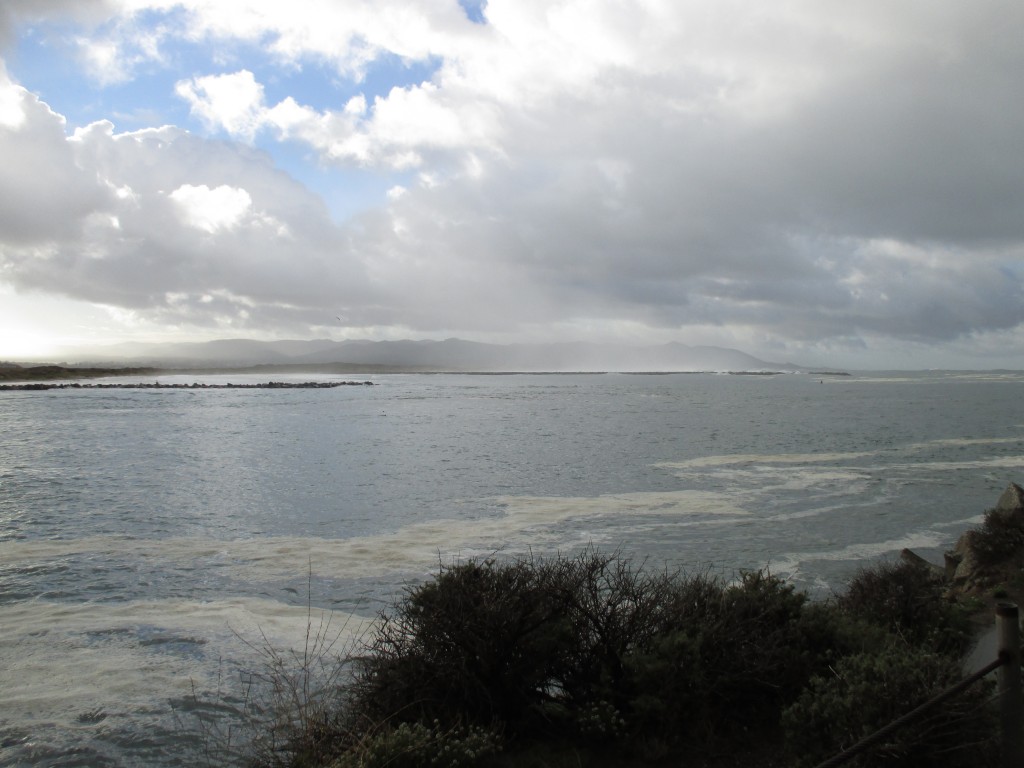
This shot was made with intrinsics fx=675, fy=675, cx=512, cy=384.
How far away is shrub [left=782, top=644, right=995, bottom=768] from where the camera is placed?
15.9 ft

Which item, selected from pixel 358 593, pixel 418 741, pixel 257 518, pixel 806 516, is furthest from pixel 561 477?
pixel 418 741

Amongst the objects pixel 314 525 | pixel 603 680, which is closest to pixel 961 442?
pixel 314 525

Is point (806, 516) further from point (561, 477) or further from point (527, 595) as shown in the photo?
point (527, 595)

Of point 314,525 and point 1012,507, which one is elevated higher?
point 1012,507

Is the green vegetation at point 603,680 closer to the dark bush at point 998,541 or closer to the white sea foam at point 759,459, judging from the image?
the dark bush at point 998,541

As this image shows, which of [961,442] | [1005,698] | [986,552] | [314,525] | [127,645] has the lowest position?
[314,525]

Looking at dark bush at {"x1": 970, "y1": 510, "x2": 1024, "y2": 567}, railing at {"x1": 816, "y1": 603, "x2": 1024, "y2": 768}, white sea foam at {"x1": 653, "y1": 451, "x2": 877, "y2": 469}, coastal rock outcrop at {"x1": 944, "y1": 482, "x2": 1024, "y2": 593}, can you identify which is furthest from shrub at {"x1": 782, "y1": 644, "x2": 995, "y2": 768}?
white sea foam at {"x1": 653, "y1": 451, "x2": 877, "y2": 469}

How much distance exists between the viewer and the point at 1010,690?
462cm

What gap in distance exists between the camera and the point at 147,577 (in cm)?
1326

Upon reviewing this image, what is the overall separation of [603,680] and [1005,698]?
11.1 ft

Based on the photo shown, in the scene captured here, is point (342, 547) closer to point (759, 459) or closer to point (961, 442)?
point (759, 459)

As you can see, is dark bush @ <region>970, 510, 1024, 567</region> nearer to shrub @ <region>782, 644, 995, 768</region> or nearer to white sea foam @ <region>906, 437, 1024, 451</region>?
shrub @ <region>782, 644, 995, 768</region>

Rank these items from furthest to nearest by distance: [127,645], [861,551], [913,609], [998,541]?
[861,551], [998,541], [127,645], [913,609]

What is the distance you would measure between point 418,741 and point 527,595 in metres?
1.88
